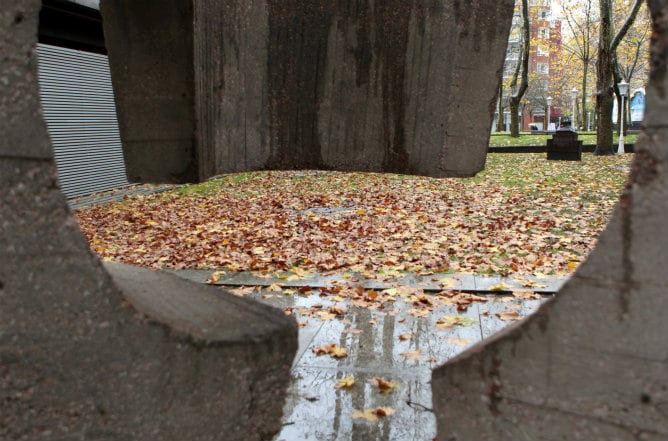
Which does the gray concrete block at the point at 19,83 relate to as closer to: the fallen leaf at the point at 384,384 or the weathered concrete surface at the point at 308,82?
the weathered concrete surface at the point at 308,82

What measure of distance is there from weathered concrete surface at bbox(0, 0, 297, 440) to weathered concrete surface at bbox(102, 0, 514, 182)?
1.10m

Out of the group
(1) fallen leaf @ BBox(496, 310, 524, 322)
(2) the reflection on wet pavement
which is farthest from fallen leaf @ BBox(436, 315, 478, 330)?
(1) fallen leaf @ BBox(496, 310, 524, 322)

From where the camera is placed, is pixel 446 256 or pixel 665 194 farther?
pixel 446 256

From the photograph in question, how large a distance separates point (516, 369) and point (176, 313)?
105 centimetres

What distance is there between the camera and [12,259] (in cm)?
166

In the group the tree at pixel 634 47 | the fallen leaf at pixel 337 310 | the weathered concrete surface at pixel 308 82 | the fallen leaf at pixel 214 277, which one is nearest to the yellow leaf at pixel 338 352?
the fallen leaf at pixel 337 310

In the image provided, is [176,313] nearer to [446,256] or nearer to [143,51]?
[143,51]

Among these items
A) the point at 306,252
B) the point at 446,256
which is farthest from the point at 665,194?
the point at 306,252

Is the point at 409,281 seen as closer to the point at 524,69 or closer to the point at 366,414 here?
the point at 366,414

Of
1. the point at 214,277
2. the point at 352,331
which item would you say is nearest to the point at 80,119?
the point at 214,277

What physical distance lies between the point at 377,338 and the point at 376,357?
0.36m

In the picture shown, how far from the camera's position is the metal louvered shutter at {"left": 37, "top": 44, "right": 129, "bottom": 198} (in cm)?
1284

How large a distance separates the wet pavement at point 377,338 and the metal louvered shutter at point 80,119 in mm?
7891

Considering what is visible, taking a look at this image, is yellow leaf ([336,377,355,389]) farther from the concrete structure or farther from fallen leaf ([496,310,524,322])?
the concrete structure
